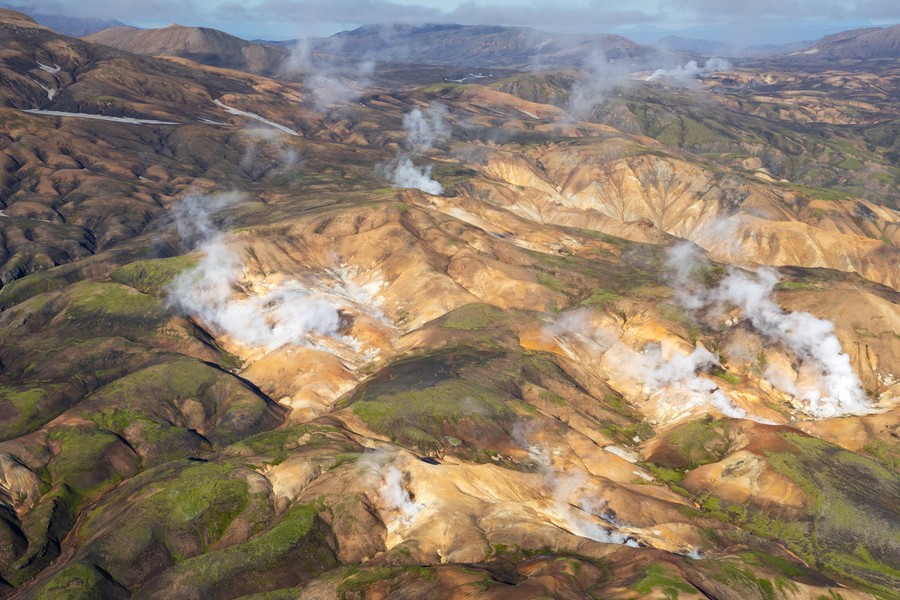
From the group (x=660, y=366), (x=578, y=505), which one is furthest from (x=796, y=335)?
(x=578, y=505)

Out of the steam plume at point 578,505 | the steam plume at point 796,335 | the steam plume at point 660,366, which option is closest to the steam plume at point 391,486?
the steam plume at point 578,505

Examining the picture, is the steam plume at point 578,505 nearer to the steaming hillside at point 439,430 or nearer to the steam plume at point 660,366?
the steaming hillside at point 439,430

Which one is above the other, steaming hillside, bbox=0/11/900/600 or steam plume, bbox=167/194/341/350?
steam plume, bbox=167/194/341/350

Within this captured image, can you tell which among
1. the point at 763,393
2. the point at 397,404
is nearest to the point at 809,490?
the point at 763,393

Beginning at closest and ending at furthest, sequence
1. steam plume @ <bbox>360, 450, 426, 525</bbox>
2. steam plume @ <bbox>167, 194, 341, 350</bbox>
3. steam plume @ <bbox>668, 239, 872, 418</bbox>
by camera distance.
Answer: steam plume @ <bbox>360, 450, 426, 525</bbox>
steam plume @ <bbox>668, 239, 872, 418</bbox>
steam plume @ <bbox>167, 194, 341, 350</bbox>

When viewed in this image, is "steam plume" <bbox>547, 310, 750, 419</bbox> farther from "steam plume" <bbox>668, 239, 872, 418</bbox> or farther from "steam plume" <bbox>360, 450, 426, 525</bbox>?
"steam plume" <bbox>360, 450, 426, 525</bbox>

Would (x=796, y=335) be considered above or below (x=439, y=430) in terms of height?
below

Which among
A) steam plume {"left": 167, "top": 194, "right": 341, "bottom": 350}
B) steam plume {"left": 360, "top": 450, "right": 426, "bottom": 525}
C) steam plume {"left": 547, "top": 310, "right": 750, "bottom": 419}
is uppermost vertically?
steam plume {"left": 167, "top": 194, "right": 341, "bottom": 350}

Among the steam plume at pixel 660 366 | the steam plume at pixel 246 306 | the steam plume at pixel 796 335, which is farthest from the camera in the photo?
the steam plume at pixel 246 306

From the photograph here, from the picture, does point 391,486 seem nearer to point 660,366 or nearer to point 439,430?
point 439,430

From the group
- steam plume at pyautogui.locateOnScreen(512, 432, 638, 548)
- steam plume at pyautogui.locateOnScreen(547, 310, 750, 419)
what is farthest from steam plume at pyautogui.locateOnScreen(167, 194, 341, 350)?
steam plume at pyautogui.locateOnScreen(512, 432, 638, 548)

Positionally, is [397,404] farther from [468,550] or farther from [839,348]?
[839,348]
